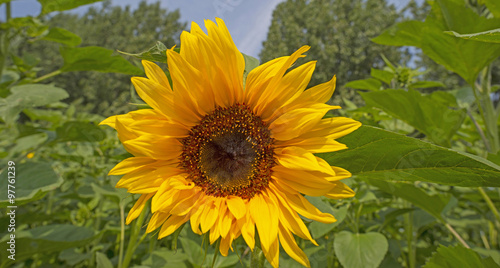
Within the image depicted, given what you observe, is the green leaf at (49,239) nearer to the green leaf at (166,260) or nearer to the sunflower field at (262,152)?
the sunflower field at (262,152)

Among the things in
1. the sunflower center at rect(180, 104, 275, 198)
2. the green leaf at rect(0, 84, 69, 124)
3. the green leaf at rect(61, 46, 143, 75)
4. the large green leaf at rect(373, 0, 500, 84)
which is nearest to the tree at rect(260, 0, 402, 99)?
the sunflower center at rect(180, 104, 275, 198)

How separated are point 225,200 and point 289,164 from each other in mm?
152

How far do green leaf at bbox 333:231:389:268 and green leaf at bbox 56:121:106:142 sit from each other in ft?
3.41

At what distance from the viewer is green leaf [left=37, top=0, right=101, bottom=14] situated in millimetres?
1079

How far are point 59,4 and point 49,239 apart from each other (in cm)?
77

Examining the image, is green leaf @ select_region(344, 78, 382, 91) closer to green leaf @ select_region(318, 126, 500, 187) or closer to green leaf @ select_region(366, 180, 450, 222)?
green leaf @ select_region(366, 180, 450, 222)

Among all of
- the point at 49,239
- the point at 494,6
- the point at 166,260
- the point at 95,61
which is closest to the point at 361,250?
the point at 166,260

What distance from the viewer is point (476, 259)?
0.71m

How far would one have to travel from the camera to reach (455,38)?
0.84 metres

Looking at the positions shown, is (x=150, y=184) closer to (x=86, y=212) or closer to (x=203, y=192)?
(x=203, y=192)

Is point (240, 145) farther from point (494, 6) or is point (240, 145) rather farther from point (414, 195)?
point (494, 6)

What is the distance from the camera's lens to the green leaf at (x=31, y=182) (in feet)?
2.44

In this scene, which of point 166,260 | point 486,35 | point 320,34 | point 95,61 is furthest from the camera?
point 320,34

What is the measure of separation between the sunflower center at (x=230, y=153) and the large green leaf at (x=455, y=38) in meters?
0.58
